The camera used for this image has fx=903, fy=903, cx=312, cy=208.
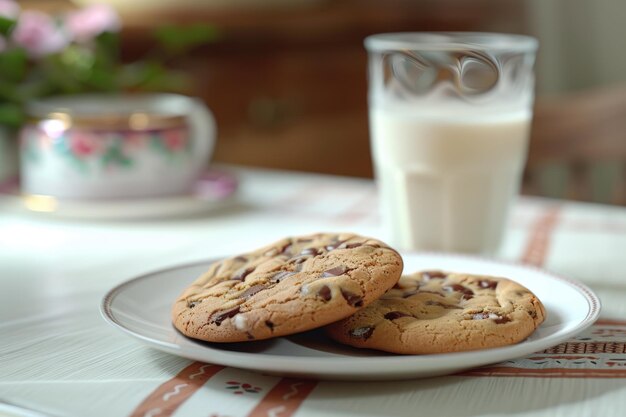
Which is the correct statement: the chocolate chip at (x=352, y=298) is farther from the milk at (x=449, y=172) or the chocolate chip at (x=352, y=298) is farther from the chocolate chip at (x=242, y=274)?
the milk at (x=449, y=172)

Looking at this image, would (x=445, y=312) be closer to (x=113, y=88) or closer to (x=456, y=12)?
(x=113, y=88)

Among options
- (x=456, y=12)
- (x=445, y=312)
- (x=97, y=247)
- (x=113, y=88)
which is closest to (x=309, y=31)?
(x=456, y=12)

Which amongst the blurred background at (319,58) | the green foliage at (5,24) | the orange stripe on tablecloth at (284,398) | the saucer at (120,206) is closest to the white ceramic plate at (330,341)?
the orange stripe on tablecloth at (284,398)

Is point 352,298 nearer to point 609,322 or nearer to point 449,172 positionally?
point 609,322

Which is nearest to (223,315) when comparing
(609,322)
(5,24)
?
(609,322)

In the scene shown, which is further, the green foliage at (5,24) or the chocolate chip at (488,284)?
the green foliage at (5,24)
